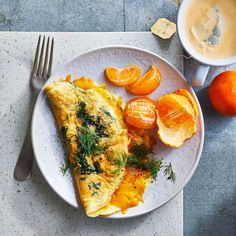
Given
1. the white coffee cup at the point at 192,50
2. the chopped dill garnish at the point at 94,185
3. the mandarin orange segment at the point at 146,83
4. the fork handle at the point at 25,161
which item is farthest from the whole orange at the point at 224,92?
the fork handle at the point at 25,161

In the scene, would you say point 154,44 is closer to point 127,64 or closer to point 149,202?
point 127,64

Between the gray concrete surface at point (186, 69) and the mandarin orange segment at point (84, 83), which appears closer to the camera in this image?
the mandarin orange segment at point (84, 83)

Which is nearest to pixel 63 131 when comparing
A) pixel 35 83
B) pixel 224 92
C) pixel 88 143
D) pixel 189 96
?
pixel 88 143

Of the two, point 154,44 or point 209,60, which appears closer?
point 209,60

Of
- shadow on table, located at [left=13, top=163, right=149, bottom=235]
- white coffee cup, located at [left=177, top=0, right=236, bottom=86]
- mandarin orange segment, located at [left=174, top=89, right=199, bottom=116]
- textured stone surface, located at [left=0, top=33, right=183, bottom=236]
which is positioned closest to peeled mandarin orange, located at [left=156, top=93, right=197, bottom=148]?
mandarin orange segment, located at [left=174, top=89, right=199, bottom=116]

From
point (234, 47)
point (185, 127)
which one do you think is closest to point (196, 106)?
point (185, 127)

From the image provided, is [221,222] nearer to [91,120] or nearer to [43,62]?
[91,120]

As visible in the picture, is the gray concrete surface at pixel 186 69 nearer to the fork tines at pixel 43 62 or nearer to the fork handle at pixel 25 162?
the fork tines at pixel 43 62
